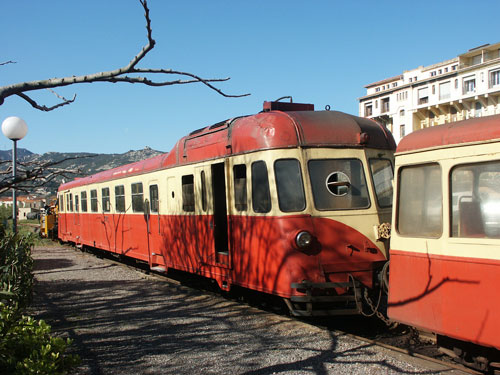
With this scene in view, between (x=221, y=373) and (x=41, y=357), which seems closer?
(x=41, y=357)

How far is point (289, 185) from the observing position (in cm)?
720

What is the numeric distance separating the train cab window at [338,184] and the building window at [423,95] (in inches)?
2324

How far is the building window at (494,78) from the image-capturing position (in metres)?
53.3

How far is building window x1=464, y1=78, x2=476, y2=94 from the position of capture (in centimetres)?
5621

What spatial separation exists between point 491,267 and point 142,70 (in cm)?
345

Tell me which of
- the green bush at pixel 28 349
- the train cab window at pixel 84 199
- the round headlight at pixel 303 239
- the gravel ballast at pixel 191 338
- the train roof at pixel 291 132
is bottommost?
the gravel ballast at pixel 191 338

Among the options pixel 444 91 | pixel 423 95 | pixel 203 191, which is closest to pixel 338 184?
pixel 203 191

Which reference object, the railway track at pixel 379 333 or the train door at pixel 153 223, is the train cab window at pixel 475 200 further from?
the train door at pixel 153 223

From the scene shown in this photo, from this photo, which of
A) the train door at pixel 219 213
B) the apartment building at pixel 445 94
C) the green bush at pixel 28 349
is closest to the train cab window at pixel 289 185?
the train door at pixel 219 213

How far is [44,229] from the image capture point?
1153 inches

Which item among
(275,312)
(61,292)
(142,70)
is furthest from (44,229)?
(142,70)

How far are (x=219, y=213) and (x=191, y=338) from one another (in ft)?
10.1

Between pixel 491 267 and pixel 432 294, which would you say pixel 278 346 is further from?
pixel 491 267

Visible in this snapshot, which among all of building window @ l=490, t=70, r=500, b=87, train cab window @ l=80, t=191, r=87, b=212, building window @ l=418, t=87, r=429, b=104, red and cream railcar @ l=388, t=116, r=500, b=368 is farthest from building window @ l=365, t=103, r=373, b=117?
red and cream railcar @ l=388, t=116, r=500, b=368
